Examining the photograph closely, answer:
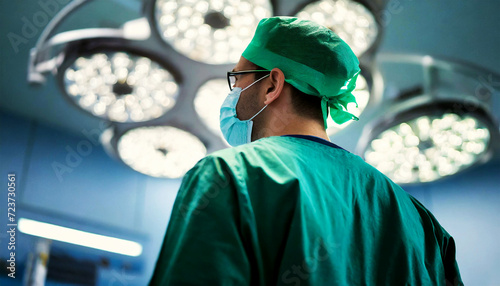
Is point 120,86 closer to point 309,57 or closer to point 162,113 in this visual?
point 162,113

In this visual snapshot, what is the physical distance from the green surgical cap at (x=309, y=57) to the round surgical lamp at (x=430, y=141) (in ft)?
4.72

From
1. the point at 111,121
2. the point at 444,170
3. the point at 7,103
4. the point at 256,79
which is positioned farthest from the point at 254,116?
the point at 7,103

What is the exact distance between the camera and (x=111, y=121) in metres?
2.78

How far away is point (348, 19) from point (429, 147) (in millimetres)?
1050

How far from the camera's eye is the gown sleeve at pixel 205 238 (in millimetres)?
853

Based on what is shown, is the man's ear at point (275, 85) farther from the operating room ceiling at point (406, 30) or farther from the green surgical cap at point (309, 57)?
the operating room ceiling at point (406, 30)

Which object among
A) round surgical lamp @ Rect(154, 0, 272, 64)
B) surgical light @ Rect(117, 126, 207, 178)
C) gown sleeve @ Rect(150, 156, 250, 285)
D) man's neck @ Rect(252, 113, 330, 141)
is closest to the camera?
gown sleeve @ Rect(150, 156, 250, 285)

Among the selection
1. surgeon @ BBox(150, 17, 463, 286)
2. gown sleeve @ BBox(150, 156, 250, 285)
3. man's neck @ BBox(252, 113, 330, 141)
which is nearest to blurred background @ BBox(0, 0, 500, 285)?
surgeon @ BBox(150, 17, 463, 286)

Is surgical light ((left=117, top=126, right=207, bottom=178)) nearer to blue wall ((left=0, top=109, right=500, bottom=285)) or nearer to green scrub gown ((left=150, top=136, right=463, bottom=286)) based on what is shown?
blue wall ((left=0, top=109, right=500, bottom=285))

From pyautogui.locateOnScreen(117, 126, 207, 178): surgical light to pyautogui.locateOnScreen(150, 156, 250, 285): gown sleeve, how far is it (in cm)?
203

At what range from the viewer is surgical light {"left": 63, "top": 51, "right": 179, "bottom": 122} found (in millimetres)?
2418

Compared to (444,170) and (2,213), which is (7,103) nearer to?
(2,213)

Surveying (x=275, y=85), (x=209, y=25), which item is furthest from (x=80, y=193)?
(x=275, y=85)

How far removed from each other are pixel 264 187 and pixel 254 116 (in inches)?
18.0
